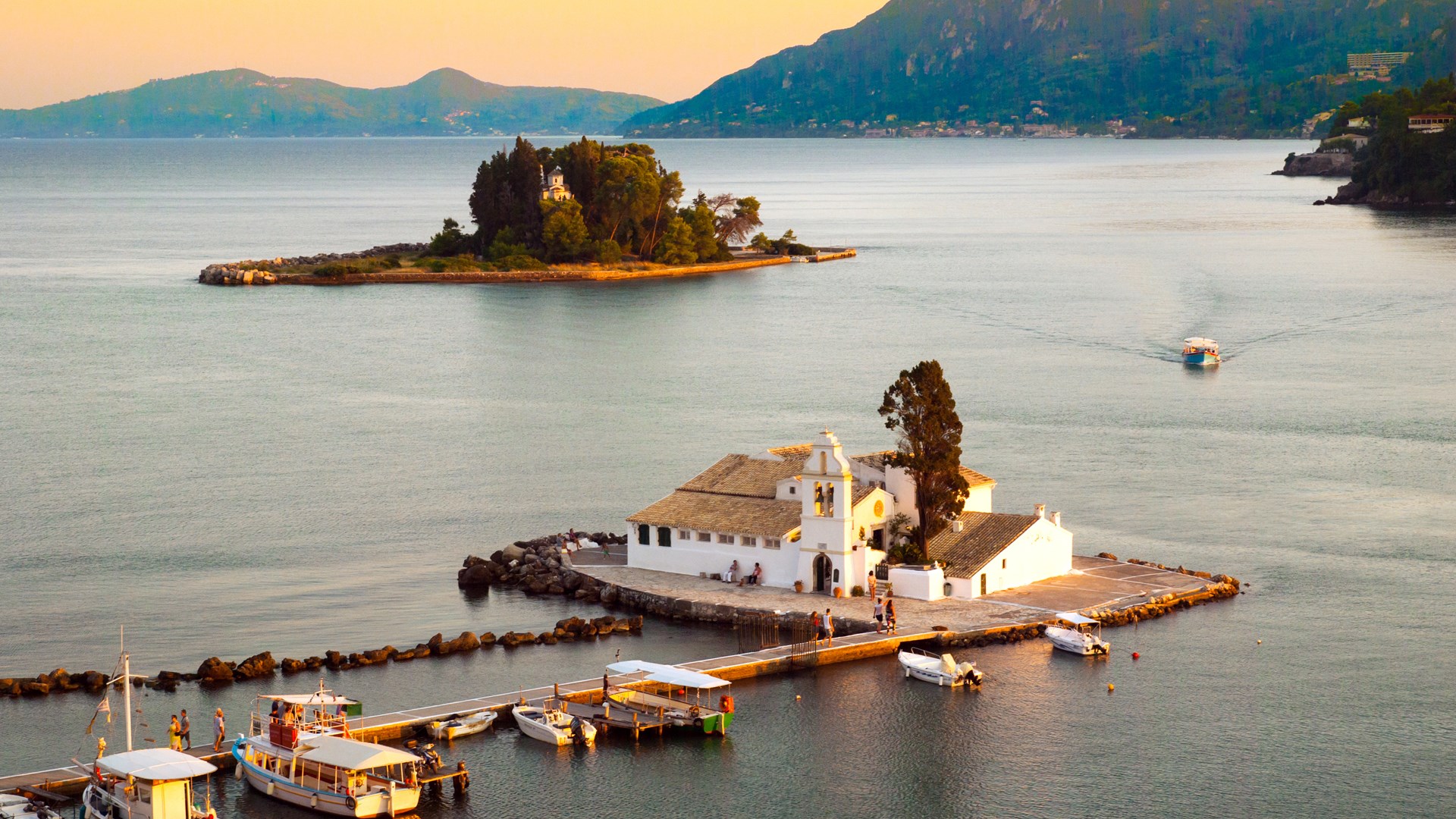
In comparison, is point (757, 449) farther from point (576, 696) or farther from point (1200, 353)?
point (1200, 353)

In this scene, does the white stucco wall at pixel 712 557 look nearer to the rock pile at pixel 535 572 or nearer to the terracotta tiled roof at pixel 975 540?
the rock pile at pixel 535 572

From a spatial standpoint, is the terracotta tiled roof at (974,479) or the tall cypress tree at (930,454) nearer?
the tall cypress tree at (930,454)

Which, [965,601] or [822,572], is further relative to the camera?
[822,572]

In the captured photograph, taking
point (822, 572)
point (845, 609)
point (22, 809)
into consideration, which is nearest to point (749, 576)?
point (822, 572)

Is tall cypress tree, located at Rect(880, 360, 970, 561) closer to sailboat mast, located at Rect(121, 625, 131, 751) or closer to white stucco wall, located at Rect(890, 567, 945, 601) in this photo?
white stucco wall, located at Rect(890, 567, 945, 601)

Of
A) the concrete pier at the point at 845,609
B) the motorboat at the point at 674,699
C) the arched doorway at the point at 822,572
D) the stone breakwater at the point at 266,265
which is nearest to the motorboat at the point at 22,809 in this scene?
the concrete pier at the point at 845,609

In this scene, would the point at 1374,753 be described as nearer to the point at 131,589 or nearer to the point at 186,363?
the point at 131,589

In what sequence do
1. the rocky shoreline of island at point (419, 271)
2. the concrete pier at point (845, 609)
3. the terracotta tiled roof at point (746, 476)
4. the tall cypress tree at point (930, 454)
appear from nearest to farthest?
the concrete pier at point (845, 609), the tall cypress tree at point (930, 454), the terracotta tiled roof at point (746, 476), the rocky shoreline of island at point (419, 271)
